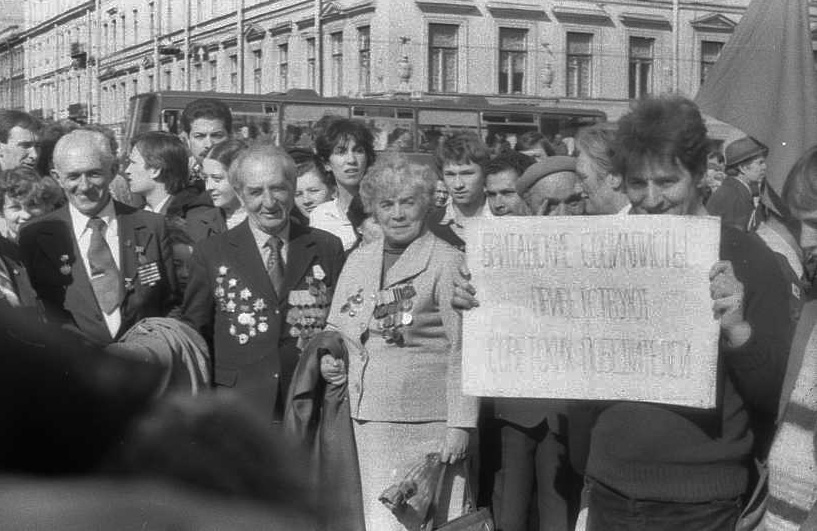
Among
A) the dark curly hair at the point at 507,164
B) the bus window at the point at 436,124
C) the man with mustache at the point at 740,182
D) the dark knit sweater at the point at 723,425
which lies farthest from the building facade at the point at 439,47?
the dark knit sweater at the point at 723,425

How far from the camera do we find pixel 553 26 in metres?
40.3

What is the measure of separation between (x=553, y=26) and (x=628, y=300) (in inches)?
1492

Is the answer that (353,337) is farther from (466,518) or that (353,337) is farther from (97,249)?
(97,249)

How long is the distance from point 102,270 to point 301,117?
72.3 feet

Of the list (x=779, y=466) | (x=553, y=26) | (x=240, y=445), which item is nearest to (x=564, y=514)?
(x=779, y=466)

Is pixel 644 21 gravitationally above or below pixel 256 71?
above

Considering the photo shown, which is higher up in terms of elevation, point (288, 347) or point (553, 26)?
point (553, 26)

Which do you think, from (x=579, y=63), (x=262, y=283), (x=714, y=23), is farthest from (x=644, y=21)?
(x=262, y=283)

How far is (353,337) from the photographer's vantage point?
454cm

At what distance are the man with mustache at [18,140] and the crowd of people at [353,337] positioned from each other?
0.01 meters

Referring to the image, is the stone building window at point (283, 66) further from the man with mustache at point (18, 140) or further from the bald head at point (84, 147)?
the bald head at point (84, 147)

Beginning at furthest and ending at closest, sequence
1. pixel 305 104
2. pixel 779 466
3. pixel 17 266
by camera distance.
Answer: pixel 305 104
pixel 17 266
pixel 779 466

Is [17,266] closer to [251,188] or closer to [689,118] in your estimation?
[251,188]

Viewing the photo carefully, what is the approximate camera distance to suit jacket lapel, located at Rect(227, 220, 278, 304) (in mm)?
4723
